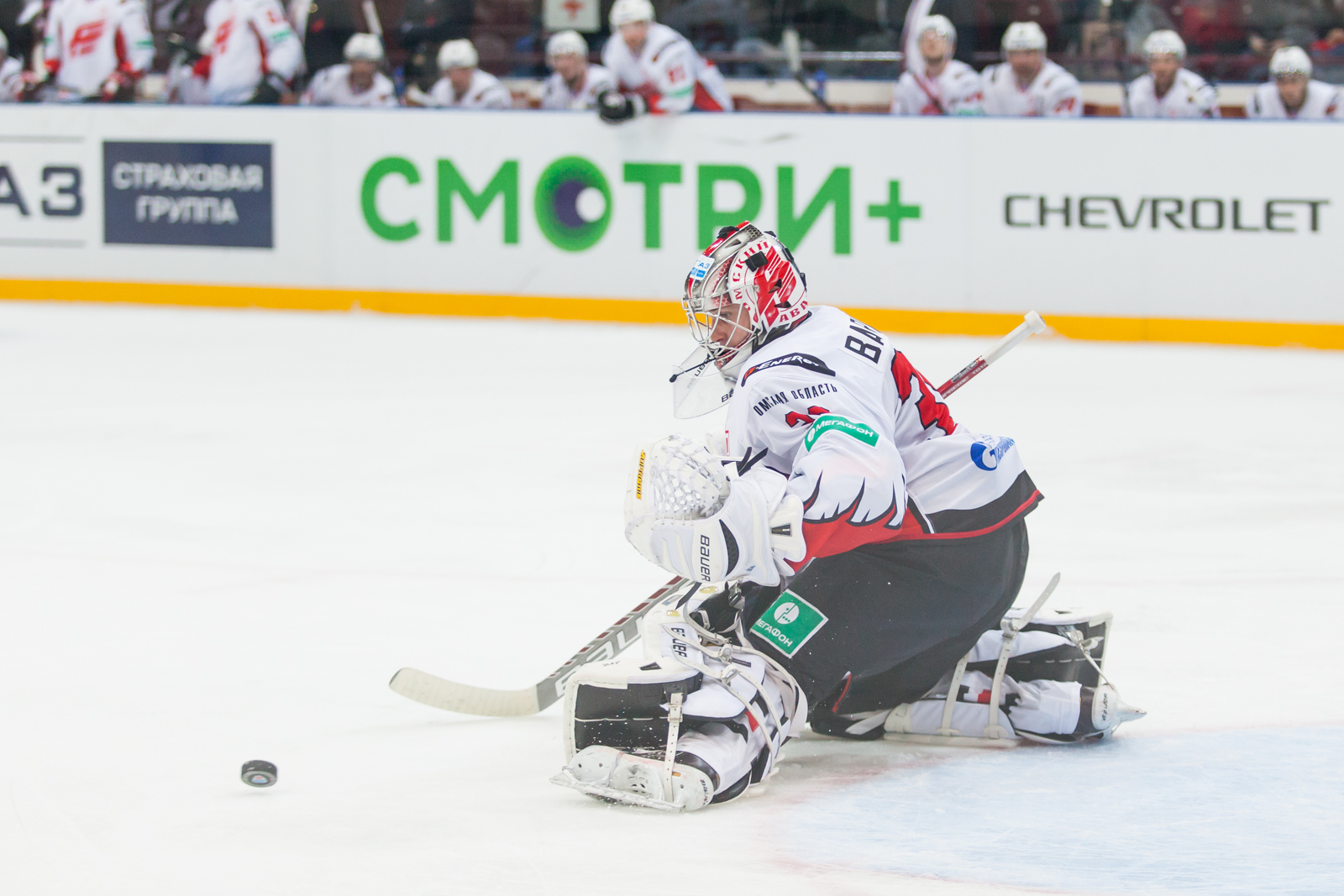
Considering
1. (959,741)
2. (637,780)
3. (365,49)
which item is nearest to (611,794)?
(637,780)

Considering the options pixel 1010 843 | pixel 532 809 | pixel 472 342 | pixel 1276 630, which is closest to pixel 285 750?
pixel 532 809

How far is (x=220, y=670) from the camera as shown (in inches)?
128

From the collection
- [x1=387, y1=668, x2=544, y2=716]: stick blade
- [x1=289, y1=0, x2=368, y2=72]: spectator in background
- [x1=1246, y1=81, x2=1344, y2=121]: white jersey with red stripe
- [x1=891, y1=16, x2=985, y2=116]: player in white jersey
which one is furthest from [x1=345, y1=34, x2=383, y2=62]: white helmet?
[x1=387, y1=668, x2=544, y2=716]: stick blade

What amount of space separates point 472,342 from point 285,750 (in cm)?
520

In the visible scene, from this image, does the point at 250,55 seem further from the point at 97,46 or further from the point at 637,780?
the point at 637,780

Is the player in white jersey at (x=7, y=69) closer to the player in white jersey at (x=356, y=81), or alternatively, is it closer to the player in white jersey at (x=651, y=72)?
the player in white jersey at (x=356, y=81)

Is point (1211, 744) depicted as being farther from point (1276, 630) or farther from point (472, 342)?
point (472, 342)

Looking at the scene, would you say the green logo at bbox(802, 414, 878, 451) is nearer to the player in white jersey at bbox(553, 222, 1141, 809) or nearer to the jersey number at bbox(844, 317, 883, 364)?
the player in white jersey at bbox(553, 222, 1141, 809)

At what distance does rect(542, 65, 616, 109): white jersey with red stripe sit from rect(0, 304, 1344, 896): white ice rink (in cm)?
216

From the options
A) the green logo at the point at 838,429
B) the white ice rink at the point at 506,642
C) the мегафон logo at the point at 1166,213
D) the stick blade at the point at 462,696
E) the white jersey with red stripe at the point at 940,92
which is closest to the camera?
the white ice rink at the point at 506,642

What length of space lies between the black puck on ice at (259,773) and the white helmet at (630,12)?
21.6 ft

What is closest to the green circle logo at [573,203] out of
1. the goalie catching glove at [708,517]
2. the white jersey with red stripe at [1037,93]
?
the white jersey with red stripe at [1037,93]

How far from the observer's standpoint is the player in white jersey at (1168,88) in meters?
7.90

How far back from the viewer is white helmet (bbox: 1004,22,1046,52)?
8.09 metres
